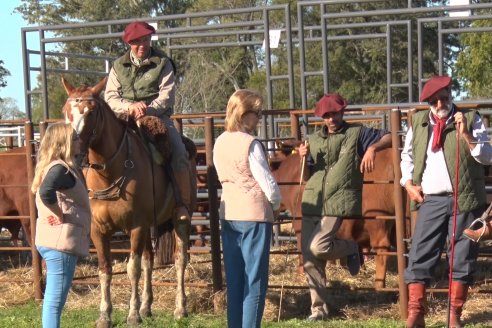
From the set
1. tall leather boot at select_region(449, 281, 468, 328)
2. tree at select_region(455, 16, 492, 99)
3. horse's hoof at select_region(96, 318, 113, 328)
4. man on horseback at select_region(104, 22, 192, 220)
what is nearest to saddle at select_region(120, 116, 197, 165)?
man on horseback at select_region(104, 22, 192, 220)

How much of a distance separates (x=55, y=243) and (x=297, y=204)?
419 centimetres

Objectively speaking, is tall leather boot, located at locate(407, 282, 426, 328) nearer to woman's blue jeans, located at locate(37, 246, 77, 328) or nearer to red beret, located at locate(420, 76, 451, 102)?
red beret, located at locate(420, 76, 451, 102)

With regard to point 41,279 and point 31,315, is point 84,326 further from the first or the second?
point 41,279

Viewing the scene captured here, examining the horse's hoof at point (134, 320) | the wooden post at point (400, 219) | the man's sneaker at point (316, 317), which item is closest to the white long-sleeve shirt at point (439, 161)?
the wooden post at point (400, 219)

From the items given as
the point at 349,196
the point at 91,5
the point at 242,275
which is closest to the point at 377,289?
the point at 349,196

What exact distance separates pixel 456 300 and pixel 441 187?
2.96 feet

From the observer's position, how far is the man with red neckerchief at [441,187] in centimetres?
778

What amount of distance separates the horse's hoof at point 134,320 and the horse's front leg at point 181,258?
516 mm

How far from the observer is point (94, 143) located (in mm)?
9102

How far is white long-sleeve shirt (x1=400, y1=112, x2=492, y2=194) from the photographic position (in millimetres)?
7648

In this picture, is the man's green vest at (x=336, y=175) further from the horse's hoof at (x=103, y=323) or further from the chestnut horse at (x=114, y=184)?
the horse's hoof at (x=103, y=323)

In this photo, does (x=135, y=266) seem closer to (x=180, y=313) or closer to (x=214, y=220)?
(x=180, y=313)

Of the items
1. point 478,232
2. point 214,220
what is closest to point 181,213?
point 214,220

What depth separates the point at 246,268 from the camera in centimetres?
724
